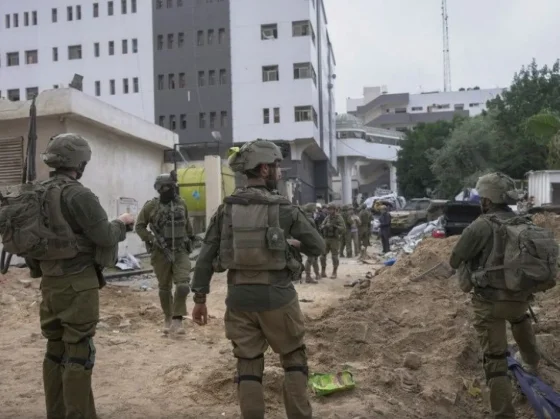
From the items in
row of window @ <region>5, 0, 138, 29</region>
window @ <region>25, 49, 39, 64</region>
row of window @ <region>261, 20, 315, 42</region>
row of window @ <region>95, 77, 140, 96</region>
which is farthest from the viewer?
window @ <region>25, 49, 39, 64</region>

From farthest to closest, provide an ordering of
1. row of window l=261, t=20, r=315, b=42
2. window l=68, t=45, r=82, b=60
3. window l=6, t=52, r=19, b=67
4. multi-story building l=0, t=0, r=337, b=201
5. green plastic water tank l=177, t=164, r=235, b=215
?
1. window l=6, t=52, r=19, b=67
2. window l=68, t=45, r=82, b=60
3. multi-story building l=0, t=0, r=337, b=201
4. row of window l=261, t=20, r=315, b=42
5. green plastic water tank l=177, t=164, r=235, b=215

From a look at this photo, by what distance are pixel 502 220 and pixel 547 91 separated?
30109mm

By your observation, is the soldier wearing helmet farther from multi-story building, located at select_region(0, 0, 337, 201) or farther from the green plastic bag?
multi-story building, located at select_region(0, 0, 337, 201)

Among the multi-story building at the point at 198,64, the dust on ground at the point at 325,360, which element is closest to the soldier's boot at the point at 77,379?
the dust on ground at the point at 325,360

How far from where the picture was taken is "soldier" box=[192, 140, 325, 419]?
10.8 ft

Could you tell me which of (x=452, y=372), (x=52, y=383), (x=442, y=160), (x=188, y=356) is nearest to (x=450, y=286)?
(x=452, y=372)

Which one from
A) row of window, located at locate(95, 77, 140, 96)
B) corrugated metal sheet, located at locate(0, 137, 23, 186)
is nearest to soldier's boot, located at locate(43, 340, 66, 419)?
corrugated metal sheet, located at locate(0, 137, 23, 186)

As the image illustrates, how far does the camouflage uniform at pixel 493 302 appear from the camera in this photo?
3914mm

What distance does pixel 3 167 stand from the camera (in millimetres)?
12234

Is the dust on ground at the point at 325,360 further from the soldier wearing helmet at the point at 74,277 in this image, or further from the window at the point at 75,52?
the window at the point at 75,52

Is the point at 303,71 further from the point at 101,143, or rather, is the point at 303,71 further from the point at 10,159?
the point at 10,159

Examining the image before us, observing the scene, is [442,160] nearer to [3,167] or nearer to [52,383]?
[3,167]

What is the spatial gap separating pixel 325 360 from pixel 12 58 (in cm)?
4735

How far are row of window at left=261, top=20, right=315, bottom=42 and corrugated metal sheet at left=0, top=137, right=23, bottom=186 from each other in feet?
88.1
